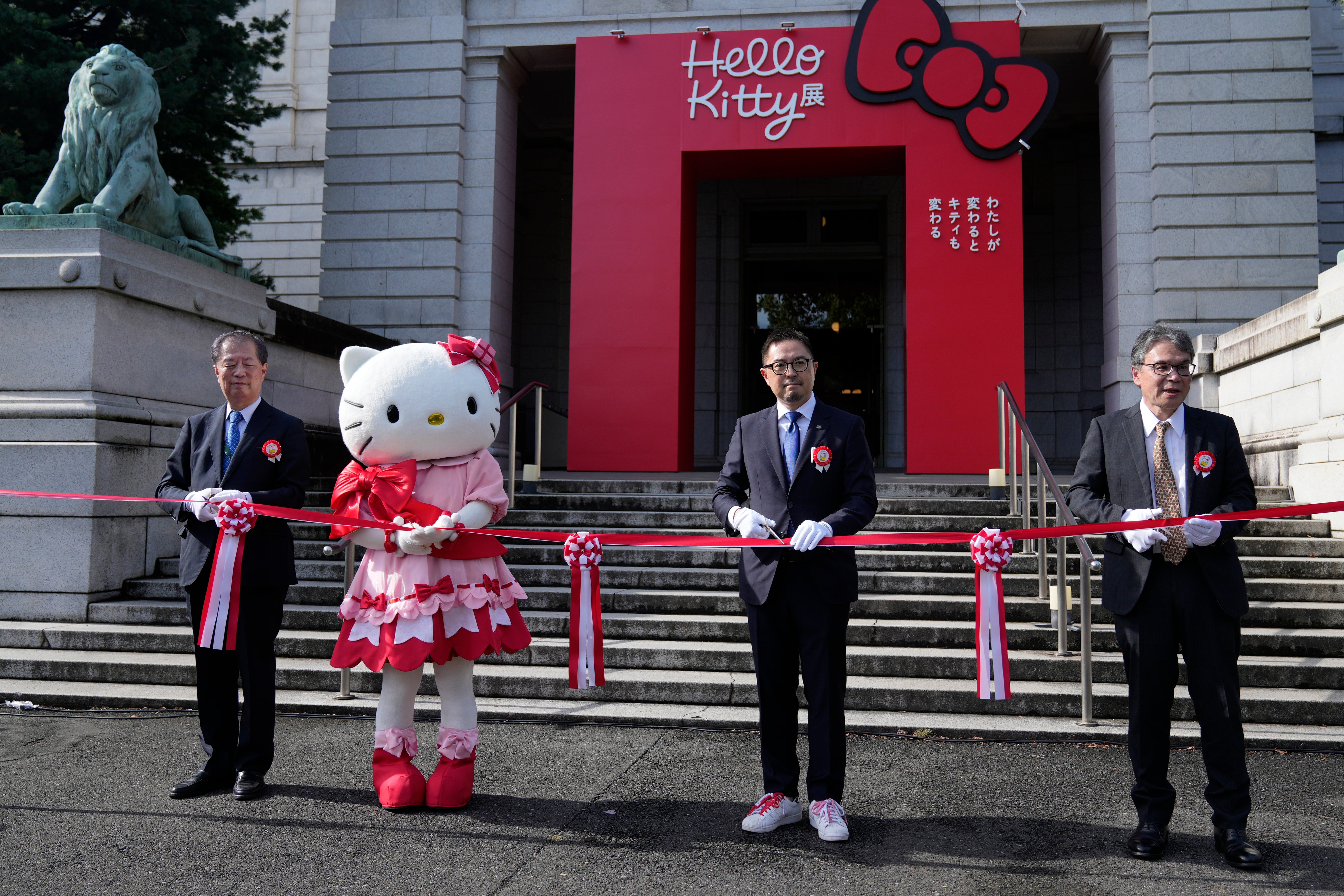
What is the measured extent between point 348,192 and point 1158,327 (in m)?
11.2

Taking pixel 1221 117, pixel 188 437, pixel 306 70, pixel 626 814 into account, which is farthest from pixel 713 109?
pixel 306 70

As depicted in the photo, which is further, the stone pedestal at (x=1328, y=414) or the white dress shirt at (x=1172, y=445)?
the stone pedestal at (x=1328, y=414)

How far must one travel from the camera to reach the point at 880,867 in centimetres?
332

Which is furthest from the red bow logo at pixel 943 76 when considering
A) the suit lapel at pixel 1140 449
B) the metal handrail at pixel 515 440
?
the suit lapel at pixel 1140 449

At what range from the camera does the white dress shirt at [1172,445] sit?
3.51m

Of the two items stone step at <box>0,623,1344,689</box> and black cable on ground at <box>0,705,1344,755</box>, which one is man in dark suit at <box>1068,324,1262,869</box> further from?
stone step at <box>0,623,1344,689</box>

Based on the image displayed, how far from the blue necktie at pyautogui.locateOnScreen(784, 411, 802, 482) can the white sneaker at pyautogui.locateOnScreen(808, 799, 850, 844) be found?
1227mm

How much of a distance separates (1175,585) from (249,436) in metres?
3.78

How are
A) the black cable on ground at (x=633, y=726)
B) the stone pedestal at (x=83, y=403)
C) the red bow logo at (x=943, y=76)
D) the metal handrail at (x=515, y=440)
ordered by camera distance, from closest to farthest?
the black cable on ground at (x=633, y=726) → the stone pedestal at (x=83, y=403) → the metal handrail at (x=515, y=440) → the red bow logo at (x=943, y=76)

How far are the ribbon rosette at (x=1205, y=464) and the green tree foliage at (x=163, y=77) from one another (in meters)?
11.2

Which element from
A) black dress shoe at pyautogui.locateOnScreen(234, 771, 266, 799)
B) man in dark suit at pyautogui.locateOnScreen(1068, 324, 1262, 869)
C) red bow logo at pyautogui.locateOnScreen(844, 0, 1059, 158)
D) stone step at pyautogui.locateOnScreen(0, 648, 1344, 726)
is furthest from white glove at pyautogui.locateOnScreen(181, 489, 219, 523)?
red bow logo at pyautogui.locateOnScreen(844, 0, 1059, 158)

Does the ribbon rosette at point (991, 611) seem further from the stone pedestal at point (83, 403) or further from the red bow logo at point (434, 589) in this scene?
the stone pedestal at point (83, 403)

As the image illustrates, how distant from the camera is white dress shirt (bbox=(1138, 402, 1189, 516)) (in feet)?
11.5

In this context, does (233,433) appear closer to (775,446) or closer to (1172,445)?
(775,446)
